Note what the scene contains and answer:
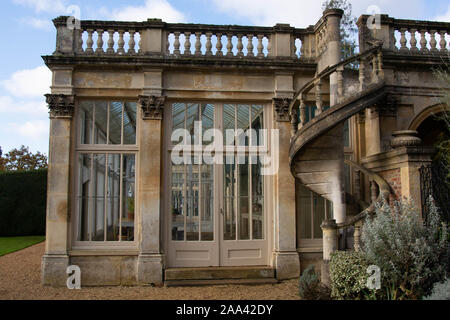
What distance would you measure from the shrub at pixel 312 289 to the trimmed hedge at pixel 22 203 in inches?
431

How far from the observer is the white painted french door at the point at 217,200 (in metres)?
6.67

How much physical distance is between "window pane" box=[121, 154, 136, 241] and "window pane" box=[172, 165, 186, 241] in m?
0.66

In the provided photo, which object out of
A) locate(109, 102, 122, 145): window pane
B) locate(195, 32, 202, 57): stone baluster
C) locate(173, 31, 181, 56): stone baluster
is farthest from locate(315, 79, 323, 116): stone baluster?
locate(109, 102, 122, 145): window pane

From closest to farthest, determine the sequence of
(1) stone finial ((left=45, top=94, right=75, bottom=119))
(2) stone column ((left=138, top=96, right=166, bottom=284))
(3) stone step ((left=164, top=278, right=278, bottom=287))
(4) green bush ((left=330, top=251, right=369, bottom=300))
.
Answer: (4) green bush ((left=330, top=251, right=369, bottom=300)) → (3) stone step ((left=164, top=278, right=278, bottom=287)) → (2) stone column ((left=138, top=96, right=166, bottom=284)) → (1) stone finial ((left=45, top=94, right=75, bottom=119))

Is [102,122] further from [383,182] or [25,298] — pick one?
[383,182]

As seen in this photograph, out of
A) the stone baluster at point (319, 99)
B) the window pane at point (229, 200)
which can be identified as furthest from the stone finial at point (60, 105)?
the stone baluster at point (319, 99)

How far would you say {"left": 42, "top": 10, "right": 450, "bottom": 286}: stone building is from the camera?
6.43 m

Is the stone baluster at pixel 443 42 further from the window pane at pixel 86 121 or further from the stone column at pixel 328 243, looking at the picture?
the window pane at pixel 86 121

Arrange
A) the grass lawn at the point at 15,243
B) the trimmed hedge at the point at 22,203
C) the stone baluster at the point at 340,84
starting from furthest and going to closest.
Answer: the trimmed hedge at the point at 22,203 < the grass lawn at the point at 15,243 < the stone baluster at the point at 340,84

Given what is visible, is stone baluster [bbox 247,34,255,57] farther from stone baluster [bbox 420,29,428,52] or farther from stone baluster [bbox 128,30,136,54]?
stone baluster [bbox 420,29,428,52]

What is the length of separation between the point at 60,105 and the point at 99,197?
5.28ft

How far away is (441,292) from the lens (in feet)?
12.6

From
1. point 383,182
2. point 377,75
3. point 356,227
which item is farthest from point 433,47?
point 356,227

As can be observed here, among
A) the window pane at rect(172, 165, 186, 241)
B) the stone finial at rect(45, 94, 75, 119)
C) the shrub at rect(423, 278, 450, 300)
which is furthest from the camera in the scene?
the window pane at rect(172, 165, 186, 241)
